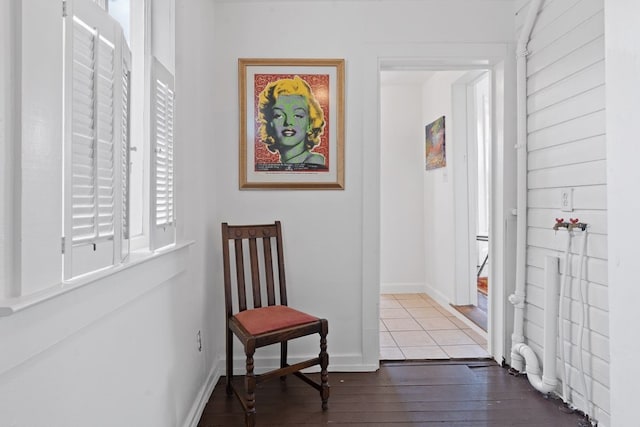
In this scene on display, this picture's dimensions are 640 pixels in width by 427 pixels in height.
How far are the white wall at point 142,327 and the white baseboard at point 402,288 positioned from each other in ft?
8.22

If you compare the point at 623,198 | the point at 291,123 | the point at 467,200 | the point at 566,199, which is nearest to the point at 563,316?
the point at 566,199

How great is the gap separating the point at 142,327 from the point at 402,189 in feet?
12.1

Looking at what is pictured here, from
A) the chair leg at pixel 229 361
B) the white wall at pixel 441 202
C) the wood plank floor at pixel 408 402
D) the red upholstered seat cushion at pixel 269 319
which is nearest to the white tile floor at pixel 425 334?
the wood plank floor at pixel 408 402

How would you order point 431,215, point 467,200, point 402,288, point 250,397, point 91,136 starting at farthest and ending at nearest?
point 402,288
point 431,215
point 467,200
point 250,397
point 91,136

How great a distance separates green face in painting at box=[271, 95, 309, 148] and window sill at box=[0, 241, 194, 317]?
126 centimetres

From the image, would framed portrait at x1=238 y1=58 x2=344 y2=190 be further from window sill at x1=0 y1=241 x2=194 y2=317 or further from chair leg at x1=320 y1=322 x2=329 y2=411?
window sill at x1=0 y1=241 x2=194 y2=317

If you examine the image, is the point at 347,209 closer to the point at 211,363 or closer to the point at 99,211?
the point at 211,363

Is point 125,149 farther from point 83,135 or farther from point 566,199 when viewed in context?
point 566,199

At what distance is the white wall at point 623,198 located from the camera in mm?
1068

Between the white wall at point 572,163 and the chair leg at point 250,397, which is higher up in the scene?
the white wall at point 572,163

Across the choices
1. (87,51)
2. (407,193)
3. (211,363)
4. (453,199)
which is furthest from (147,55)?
(407,193)

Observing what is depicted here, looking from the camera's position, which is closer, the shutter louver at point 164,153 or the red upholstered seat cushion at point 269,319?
the shutter louver at point 164,153

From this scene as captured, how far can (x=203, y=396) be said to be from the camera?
80.4 inches

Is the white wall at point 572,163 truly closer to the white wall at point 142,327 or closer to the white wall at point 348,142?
the white wall at point 348,142
